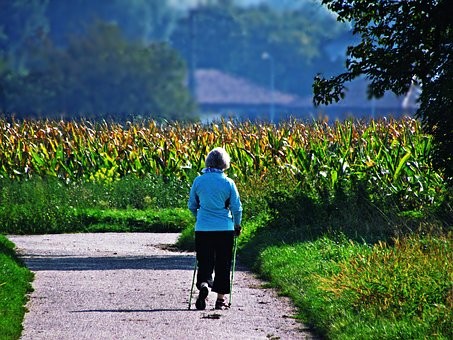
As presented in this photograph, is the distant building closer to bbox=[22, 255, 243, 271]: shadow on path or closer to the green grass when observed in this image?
bbox=[22, 255, 243, 271]: shadow on path

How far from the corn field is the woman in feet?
31.7

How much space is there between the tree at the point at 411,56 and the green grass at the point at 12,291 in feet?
18.0

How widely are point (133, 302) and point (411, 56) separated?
23.0ft

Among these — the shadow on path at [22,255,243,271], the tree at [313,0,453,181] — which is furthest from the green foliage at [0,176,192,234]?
the tree at [313,0,453,181]

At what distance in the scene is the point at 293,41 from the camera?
95000 millimetres

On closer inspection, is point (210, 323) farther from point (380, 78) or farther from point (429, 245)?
point (380, 78)

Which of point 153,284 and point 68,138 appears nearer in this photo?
point 153,284

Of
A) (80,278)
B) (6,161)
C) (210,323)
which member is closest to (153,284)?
(80,278)

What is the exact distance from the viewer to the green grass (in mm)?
10596

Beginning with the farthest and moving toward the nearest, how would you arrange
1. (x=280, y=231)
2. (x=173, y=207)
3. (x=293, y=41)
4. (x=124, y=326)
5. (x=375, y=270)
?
(x=293, y=41), (x=173, y=207), (x=280, y=231), (x=375, y=270), (x=124, y=326)

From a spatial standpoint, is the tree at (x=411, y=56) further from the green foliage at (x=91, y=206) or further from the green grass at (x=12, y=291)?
the green grass at (x=12, y=291)

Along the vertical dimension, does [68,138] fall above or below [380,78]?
below

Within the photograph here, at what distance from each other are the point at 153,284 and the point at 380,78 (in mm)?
5703

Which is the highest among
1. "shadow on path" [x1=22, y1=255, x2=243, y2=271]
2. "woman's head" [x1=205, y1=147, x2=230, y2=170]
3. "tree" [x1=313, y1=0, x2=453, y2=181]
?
"tree" [x1=313, y1=0, x2=453, y2=181]
